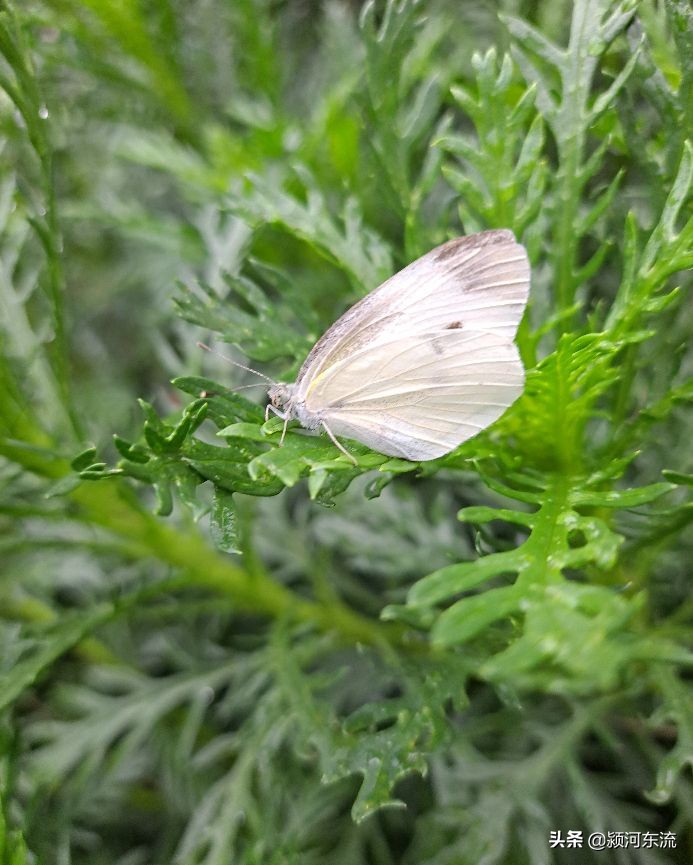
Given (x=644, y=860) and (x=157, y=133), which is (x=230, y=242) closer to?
(x=157, y=133)

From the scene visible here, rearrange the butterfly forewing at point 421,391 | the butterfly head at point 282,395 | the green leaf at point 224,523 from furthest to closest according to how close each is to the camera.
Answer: the butterfly head at point 282,395 → the butterfly forewing at point 421,391 → the green leaf at point 224,523

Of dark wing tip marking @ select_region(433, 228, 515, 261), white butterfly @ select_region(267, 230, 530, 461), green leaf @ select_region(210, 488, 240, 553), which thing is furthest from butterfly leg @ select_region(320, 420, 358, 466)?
dark wing tip marking @ select_region(433, 228, 515, 261)

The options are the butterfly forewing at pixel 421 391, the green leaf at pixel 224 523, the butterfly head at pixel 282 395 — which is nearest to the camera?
the green leaf at pixel 224 523

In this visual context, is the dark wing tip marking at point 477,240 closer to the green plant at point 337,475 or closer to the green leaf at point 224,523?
the green plant at point 337,475

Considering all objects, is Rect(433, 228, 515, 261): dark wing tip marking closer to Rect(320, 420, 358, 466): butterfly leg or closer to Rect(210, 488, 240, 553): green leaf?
Rect(320, 420, 358, 466): butterfly leg

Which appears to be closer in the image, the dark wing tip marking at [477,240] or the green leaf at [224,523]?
the green leaf at [224,523]

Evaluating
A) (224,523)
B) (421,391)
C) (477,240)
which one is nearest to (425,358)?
(421,391)

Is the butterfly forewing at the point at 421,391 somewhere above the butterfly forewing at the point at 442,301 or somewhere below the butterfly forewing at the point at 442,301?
below

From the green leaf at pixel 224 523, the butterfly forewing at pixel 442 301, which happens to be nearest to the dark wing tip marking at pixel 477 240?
the butterfly forewing at pixel 442 301

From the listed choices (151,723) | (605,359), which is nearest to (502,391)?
(605,359)
